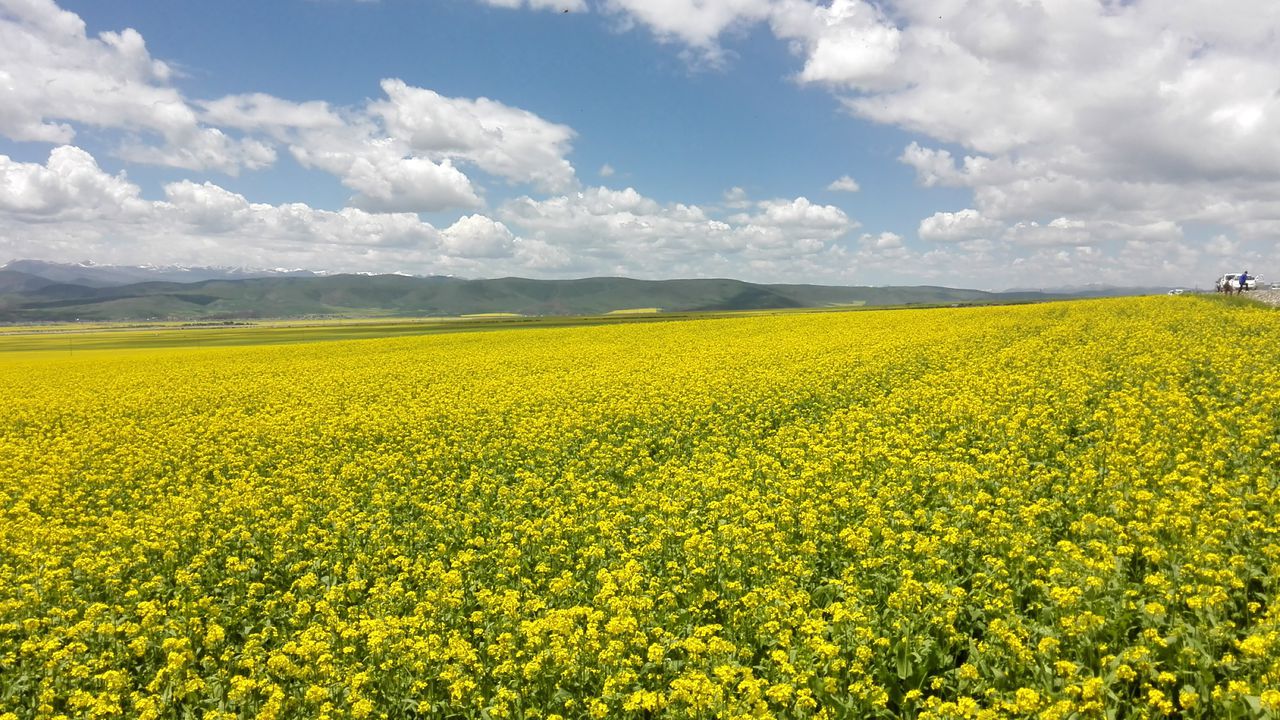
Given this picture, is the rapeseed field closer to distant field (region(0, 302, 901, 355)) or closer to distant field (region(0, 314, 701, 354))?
distant field (region(0, 302, 901, 355))

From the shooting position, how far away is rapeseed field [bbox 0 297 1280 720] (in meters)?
6.32

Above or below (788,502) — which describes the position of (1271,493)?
above

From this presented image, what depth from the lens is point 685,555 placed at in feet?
31.7

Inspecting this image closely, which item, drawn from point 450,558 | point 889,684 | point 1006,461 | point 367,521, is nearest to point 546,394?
point 367,521

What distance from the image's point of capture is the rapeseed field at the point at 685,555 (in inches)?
249

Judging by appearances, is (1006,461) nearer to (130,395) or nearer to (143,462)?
(143,462)

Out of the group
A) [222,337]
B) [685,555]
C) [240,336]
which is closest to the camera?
[685,555]

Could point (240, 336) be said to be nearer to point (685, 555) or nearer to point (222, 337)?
point (222, 337)

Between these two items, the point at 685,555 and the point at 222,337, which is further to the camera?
the point at 222,337

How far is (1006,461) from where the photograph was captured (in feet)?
37.5

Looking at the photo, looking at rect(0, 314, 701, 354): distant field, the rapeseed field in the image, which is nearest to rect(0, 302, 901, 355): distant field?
rect(0, 314, 701, 354): distant field

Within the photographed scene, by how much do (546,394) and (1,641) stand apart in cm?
1591

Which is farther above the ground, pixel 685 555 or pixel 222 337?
pixel 685 555

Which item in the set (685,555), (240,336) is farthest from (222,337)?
(685,555)
